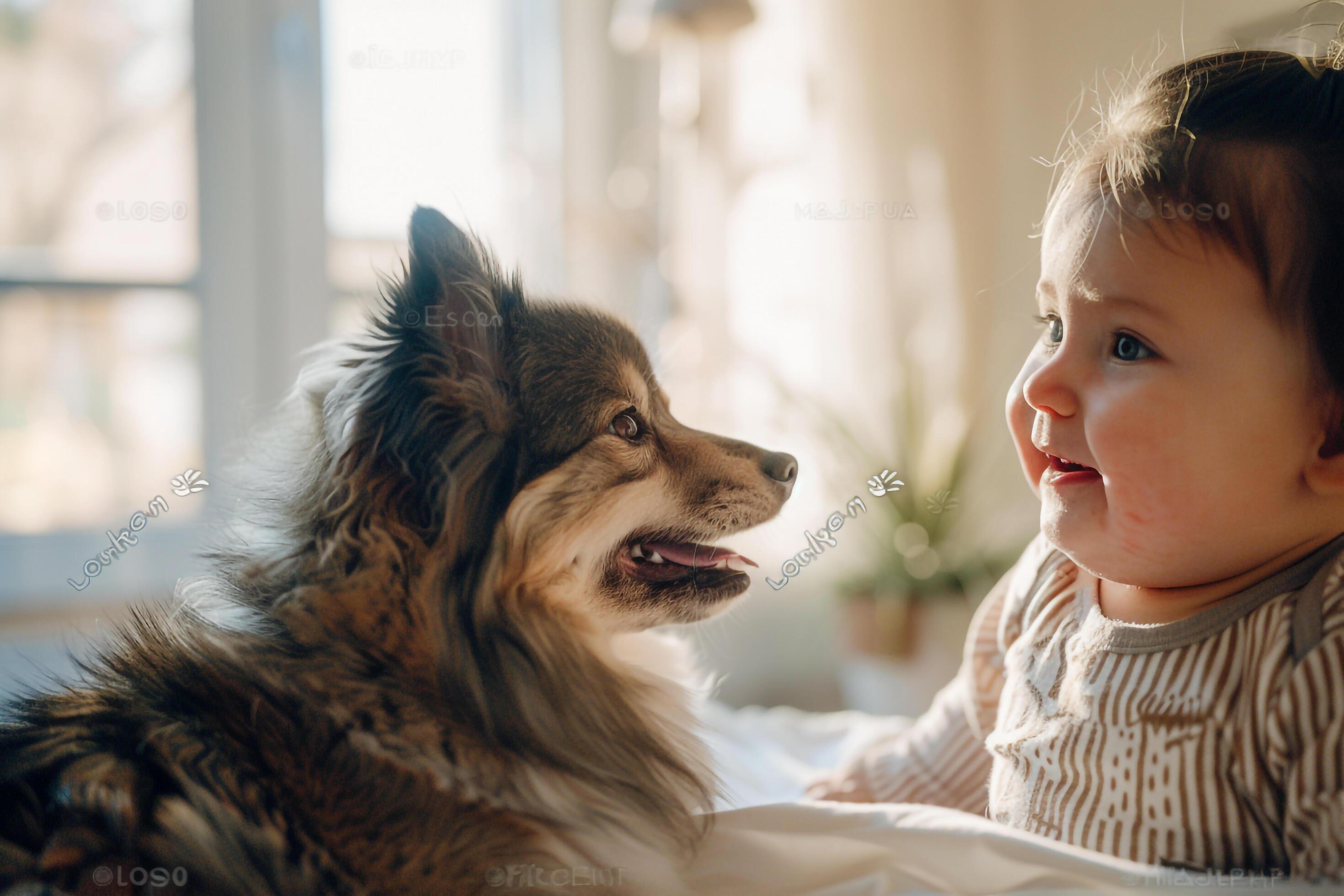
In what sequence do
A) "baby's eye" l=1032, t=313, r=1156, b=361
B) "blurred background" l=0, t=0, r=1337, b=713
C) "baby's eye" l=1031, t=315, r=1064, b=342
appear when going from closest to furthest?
"baby's eye" l=1032, t=313, r=1156, b=361, "baby's eye" l=1031, t=315, r=1064, b=342, "blurred background" l=0, t=0, r=1337, b=713

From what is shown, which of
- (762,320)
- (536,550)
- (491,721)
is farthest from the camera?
(762,320)

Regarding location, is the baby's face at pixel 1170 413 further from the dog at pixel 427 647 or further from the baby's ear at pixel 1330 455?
the dog at pixel 427 647

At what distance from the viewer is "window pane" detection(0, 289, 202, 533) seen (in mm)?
2479

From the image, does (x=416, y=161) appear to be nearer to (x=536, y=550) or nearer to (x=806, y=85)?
(x=806, y=85)

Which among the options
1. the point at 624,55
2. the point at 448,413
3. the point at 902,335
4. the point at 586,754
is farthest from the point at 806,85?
the point at 586,754

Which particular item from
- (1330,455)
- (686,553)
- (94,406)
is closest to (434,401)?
(686,553)

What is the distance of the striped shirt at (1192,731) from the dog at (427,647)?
1.28ft

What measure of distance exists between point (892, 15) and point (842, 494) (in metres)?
1.56

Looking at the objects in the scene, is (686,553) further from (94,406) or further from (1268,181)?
(94,406)

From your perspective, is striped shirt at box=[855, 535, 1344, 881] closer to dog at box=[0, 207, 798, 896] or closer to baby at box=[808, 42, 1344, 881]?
baby at box=[808, 42, 1344, 881]

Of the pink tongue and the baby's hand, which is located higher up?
the pink tongue

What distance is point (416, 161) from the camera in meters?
2.83

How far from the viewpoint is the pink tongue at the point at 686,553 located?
124 centimetres

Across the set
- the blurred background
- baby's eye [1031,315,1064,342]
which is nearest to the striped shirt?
baby's eye [1031,315,1064,342]
